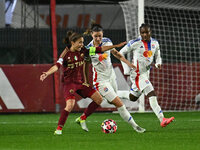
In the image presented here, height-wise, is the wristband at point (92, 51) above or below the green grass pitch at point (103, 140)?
above

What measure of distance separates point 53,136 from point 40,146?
1.48 meters

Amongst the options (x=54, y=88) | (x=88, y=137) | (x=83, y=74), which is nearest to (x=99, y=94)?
(x=83, y=74)

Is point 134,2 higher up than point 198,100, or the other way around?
point 134,2

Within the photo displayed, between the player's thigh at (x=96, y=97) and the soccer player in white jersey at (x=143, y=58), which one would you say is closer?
the player's thigh at (x=96, y=97)

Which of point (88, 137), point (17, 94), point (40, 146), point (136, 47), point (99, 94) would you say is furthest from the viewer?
point (17, 94)

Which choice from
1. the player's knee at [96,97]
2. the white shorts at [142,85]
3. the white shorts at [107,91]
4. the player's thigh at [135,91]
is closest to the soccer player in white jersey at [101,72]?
the white shorts at [107,91]

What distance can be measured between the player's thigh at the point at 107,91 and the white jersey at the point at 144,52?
131cm

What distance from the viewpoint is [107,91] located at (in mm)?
9438

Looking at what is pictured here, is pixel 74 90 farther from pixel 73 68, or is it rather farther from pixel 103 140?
pixel 103 140

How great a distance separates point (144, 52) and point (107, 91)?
1751 millimetres

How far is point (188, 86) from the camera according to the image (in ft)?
53.8

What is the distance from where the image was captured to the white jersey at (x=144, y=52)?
1073cm

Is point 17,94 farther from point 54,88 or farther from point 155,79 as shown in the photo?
point 155,79

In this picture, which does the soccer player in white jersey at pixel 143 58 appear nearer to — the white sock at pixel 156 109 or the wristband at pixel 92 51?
the white sock at pixel 156 109
